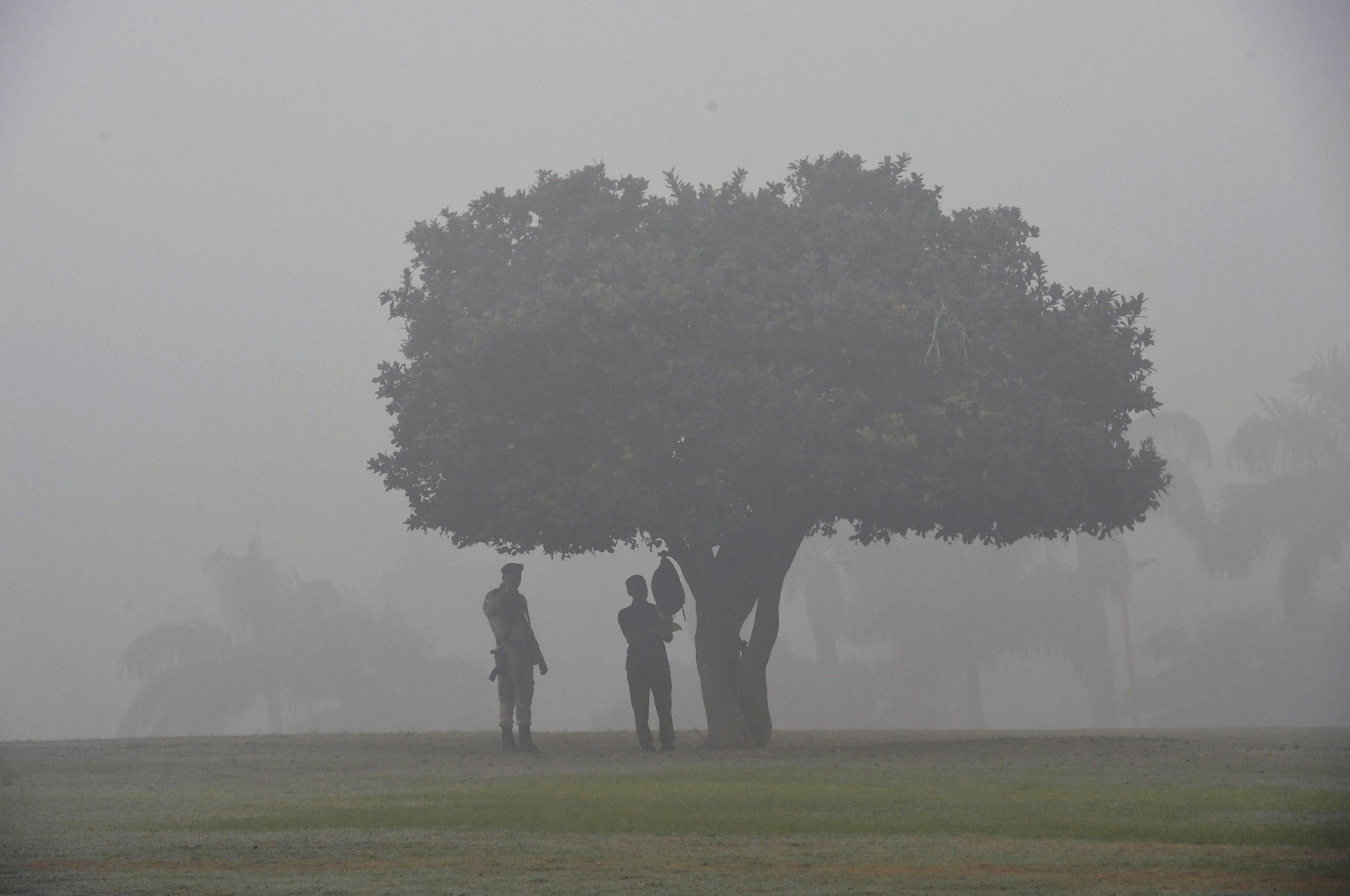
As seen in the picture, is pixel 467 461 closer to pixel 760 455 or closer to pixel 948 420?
pixel 760 455

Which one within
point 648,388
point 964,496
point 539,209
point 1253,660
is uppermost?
point 539,209

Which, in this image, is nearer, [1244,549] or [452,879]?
[452,879]

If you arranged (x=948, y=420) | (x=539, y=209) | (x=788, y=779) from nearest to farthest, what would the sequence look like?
1. (x=788, y=779)
2. (x=948, y=420)
3. (x=539, y=209)

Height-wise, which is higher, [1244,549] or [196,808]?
[1244,549]

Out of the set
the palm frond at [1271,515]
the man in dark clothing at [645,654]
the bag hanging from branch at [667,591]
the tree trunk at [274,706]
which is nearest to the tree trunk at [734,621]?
the bag hanging from branch at [667,591]

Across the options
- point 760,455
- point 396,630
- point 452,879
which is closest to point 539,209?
point 760,455

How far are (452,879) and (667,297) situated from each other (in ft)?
41.8

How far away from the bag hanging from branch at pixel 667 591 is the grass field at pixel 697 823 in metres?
2.48

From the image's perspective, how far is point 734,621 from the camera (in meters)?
22.7

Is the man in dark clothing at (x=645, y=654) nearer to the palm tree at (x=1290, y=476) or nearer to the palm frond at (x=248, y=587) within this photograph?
the palm tree at (x=1290, y=476)

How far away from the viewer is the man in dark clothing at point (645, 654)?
19797mm

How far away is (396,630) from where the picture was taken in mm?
74625

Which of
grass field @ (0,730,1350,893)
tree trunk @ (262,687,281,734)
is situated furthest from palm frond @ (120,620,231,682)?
grass field @ (0,730,1350,893)

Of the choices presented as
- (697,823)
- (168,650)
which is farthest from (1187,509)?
(697,823)
